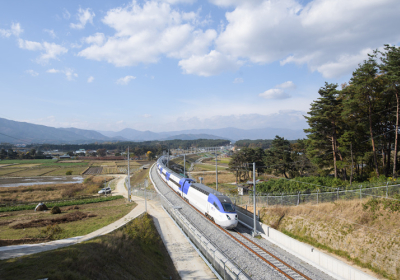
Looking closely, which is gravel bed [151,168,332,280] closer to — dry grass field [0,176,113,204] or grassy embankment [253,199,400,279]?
grassy embankment [253,199,400,279]

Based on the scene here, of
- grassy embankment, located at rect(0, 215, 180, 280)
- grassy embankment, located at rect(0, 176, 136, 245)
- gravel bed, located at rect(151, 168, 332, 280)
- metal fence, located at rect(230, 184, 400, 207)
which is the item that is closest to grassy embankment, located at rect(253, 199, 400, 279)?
metal fence, located at rect(230, 184, 400, 207)

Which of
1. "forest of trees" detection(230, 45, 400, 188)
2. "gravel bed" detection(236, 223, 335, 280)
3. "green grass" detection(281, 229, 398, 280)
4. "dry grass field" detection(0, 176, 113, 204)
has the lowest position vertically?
"dry grass field" detection(0, 176, 113, 204)

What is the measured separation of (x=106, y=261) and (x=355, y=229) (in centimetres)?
1925

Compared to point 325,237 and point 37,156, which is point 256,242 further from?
point 37,156

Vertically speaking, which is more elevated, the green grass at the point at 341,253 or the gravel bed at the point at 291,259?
the green grass at the point at 341,253

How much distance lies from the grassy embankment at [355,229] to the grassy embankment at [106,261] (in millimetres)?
12856

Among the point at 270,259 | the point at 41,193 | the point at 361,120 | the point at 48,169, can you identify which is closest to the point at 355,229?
the point at 270,259

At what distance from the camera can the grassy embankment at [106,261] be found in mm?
11720

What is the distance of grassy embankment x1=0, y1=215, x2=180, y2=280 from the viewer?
1172cm

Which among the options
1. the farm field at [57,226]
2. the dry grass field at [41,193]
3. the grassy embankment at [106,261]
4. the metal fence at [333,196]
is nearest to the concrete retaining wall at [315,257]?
the metal fence at [333,196]

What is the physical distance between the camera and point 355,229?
1834cm

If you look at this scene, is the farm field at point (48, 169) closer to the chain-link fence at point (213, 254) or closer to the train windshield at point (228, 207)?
the chain-link fence at point (213, 254)

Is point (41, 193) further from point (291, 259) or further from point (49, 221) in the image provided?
point (291, 259)

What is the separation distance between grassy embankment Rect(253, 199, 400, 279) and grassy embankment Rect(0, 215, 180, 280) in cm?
1286
